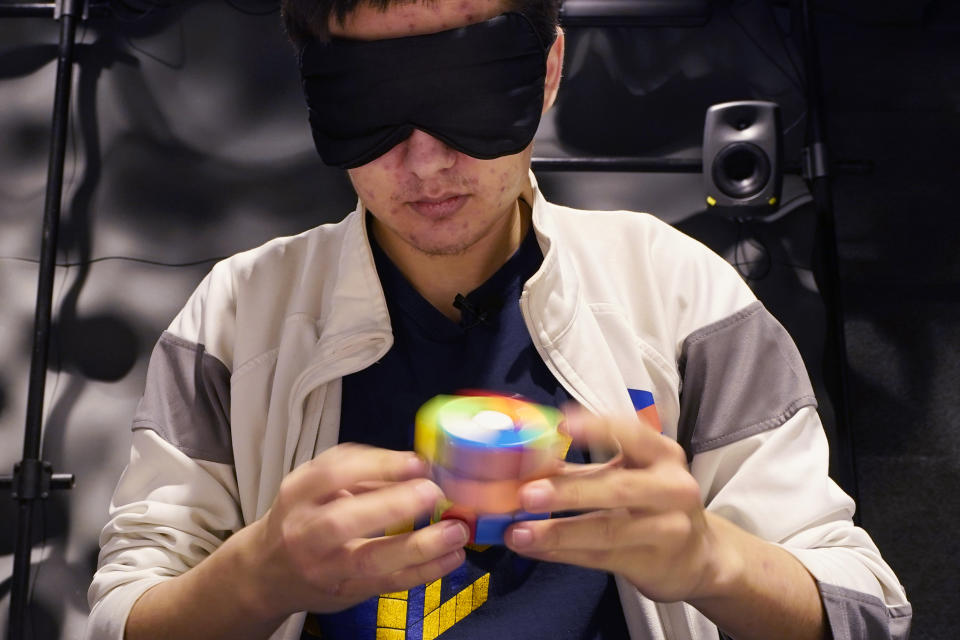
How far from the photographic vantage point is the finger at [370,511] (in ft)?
2.86

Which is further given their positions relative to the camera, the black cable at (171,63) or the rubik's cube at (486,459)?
the black cable at (171,63)

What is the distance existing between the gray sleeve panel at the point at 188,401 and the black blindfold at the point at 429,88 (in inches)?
15.9

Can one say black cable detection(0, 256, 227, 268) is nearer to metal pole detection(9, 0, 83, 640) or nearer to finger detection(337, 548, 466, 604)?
metal pole detection(9, 0, 83, 640)

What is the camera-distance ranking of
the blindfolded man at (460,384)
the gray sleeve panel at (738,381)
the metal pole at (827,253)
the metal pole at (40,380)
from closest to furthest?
1. the blindfolded man at (460,384)
2. the gray sleeve panel at (738,381)
3. the metal pole at (40,380)
4. the metal pole at (827,253)

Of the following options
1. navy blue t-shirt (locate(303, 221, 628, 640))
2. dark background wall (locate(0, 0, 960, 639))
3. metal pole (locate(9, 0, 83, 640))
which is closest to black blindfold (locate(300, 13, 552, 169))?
navy blue t-shirt (locate(303, 221, 628, 640))

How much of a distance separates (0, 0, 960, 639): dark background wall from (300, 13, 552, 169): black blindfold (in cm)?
184

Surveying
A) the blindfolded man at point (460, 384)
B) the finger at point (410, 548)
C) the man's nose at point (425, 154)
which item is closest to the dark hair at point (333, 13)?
the blindfolded man at point (460, 384)

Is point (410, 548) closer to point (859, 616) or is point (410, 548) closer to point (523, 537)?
point (523, 537)

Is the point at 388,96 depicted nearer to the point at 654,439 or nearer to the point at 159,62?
the point at 654,439

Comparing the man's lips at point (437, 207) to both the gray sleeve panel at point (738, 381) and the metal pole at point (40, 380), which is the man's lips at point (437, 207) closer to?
the gray sleeve panel at point (738, 381)

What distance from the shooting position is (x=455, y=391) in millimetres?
1344

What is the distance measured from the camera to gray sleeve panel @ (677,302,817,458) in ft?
4.38

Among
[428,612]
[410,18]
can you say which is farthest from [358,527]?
[410,18]

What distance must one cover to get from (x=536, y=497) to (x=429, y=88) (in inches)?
22.6
